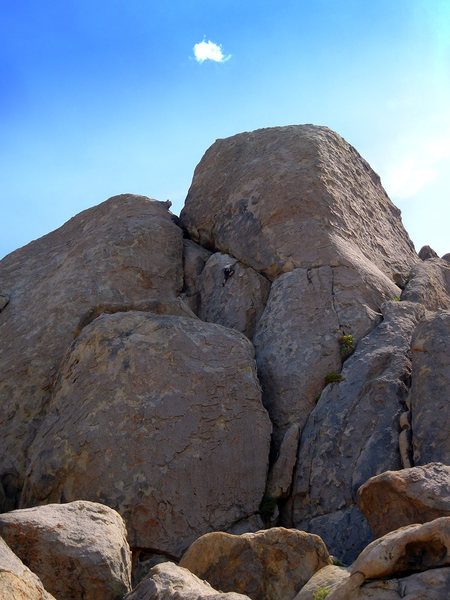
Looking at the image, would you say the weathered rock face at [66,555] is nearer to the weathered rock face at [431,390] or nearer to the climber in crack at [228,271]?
the weathered rock face at [431,390]

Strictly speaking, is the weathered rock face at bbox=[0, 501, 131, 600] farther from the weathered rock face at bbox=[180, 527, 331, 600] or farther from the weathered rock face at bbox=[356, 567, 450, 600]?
the weathered rock face at bbox=[356, 567, 450, 600]

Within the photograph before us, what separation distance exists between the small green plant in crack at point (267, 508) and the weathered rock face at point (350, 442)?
389 millimetres

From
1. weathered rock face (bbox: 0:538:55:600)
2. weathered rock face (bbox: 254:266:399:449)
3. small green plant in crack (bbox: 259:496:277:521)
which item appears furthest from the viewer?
weathered rock face (bbox: 254:266:399:449)

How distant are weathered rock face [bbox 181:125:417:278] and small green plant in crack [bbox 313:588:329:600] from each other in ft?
32.0

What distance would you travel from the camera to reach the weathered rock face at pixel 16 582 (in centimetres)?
648

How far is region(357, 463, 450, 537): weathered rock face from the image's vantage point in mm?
9711

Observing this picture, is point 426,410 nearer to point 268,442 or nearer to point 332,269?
point 268,442

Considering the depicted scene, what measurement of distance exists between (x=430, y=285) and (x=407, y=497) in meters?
9.43

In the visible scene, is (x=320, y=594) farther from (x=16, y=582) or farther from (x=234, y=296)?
(x=234, y=296)

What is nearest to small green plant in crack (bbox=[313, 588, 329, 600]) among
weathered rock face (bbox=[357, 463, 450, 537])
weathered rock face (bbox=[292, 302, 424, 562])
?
weathered rock face (bbox=[357, 463, 450, 537])

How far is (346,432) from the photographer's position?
1381 cm

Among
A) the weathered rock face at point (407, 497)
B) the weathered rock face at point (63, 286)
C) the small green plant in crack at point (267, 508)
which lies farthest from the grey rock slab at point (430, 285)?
the weathered rock face at point (407, 497)

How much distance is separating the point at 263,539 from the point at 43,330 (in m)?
9.20

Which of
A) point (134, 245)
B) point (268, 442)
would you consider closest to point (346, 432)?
point (268, 442)
